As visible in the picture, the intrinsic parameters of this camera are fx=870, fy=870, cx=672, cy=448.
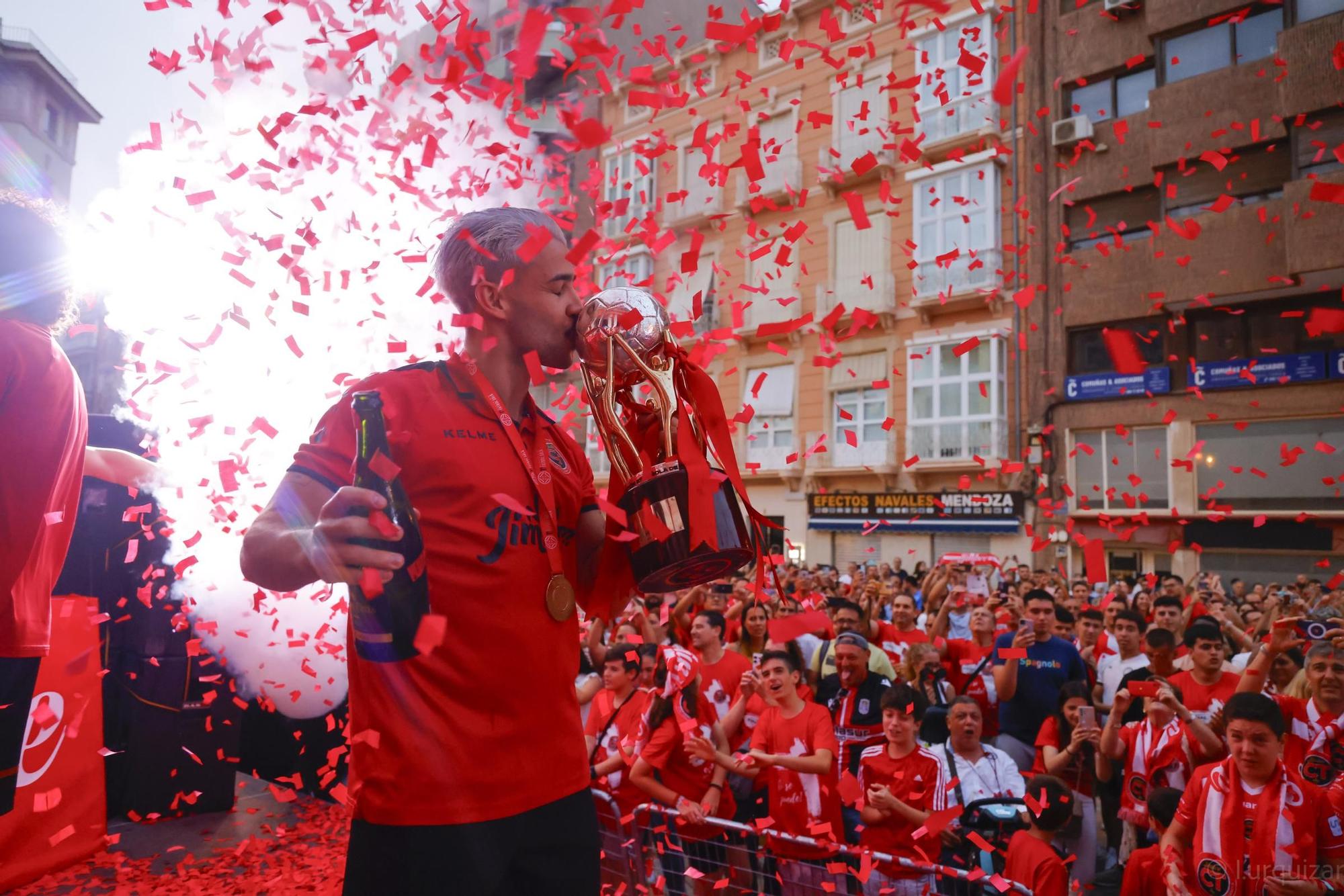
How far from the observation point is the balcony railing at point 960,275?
66.2 ft

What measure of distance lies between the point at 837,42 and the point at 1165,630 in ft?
66.2

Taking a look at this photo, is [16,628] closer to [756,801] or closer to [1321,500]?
[756,801]

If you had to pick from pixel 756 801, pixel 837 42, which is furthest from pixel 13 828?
pixel 837 42

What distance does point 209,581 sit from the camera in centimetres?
682

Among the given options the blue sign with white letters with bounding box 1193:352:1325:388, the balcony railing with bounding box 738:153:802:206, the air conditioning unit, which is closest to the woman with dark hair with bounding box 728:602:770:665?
the blue sign with white letters with bounding box 1193:352:1325:388

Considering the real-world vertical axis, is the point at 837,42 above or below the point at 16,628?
above

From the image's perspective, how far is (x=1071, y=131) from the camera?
19.5m

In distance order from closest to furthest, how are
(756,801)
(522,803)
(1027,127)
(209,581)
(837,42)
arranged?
(522,803) < (756,801) < (209,581) < (1027,127) < (837,42)

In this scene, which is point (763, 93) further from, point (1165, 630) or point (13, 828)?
point (13, 828)

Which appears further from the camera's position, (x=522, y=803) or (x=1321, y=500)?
(x=1321, y=500)

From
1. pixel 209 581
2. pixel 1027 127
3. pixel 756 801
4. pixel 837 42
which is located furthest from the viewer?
pixel 837 42

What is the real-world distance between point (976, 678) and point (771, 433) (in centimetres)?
1741

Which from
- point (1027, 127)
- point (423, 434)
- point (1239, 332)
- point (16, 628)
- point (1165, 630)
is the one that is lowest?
point (1165, 630)

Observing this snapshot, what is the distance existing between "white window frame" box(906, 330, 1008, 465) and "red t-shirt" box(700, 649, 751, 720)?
14008 millimetres
